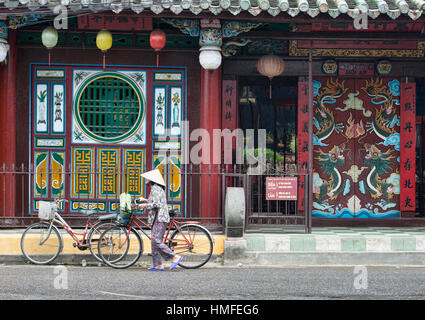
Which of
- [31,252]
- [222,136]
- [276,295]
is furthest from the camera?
[222,136]

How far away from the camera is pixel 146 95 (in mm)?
13633

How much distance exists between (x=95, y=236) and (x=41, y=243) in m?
0.87

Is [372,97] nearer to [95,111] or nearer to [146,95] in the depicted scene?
[146,95]

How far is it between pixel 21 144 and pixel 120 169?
6.26 feet

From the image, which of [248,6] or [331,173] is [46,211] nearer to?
[248,6]

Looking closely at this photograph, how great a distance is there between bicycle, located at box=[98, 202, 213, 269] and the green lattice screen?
267cm

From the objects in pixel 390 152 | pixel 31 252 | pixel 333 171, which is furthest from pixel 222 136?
pixel 31 252

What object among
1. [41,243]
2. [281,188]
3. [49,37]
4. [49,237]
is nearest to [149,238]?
[49,237]

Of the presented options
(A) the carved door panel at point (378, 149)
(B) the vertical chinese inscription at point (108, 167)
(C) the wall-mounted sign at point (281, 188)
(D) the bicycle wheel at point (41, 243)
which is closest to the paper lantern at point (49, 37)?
(B) the vertical chinese inscription at point (108, 167)

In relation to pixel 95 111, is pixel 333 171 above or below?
below

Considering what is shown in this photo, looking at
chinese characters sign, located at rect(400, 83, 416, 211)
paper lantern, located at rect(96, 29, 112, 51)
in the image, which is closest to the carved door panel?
chinese characters sign, located at rect(400, 83, 416, 211)

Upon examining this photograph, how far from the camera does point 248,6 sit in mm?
11828

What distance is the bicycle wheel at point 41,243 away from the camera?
11461 millimetres

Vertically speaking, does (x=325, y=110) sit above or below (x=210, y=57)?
below
